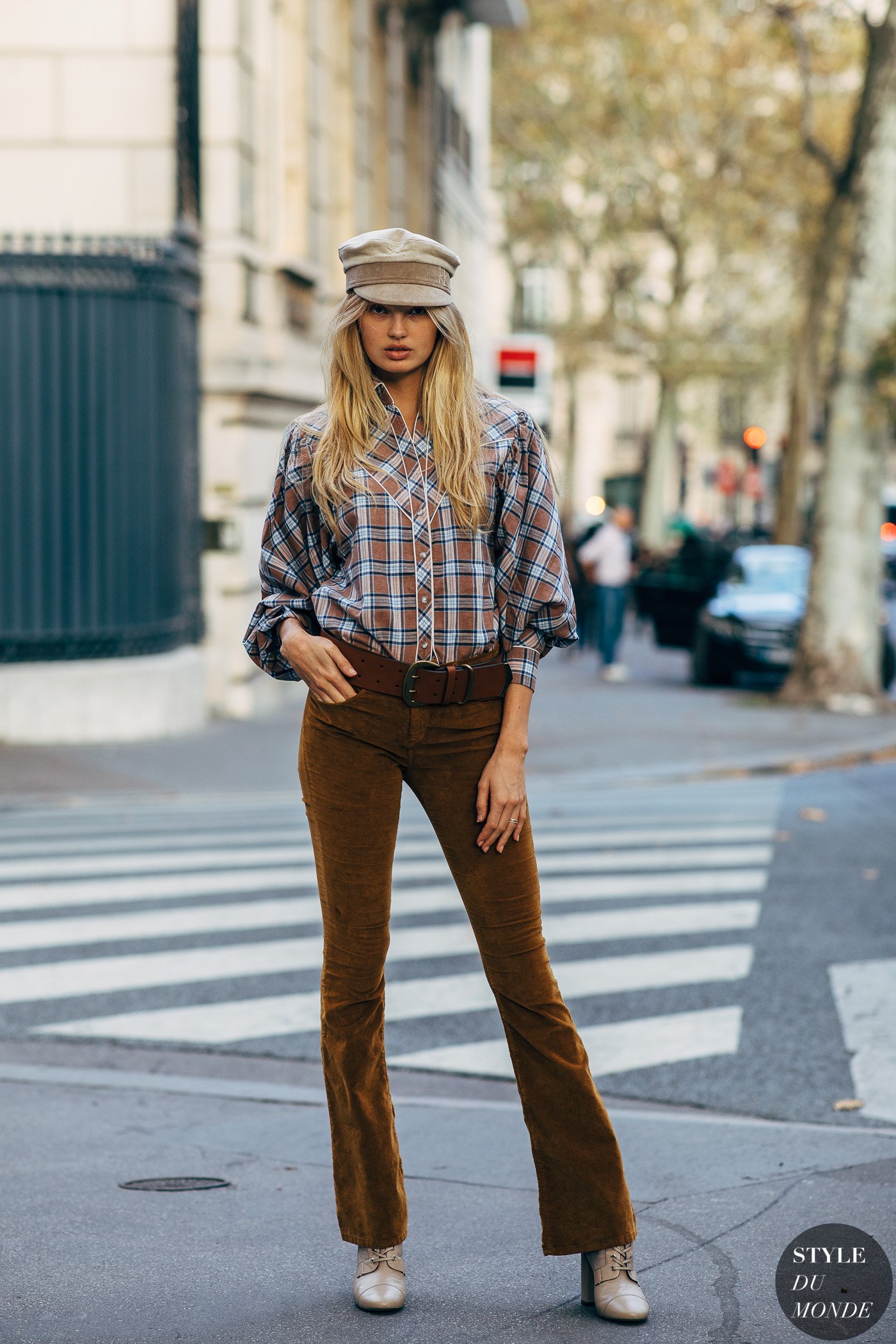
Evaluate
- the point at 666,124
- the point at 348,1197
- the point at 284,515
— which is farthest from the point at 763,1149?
the point at 666,124

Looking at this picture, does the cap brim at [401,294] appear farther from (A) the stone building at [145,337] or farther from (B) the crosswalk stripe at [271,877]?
(A) the stone building at [145,337]

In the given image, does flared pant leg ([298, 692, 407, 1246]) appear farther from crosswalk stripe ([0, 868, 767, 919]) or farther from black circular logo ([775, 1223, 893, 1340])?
crosswalk stripe ([0, 868, 767, 919])

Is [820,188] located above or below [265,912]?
above

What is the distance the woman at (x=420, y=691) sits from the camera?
3.19 m

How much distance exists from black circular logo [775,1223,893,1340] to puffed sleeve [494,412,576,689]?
1.21m

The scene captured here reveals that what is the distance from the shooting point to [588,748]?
13344 millimetres

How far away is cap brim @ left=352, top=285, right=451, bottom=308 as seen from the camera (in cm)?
319

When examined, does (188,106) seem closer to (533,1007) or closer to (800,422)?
(533,1007)

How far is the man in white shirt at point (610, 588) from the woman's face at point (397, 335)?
1624cm

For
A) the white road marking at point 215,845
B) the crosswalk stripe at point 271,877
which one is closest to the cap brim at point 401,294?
the crosswalk stripe at point 271,877

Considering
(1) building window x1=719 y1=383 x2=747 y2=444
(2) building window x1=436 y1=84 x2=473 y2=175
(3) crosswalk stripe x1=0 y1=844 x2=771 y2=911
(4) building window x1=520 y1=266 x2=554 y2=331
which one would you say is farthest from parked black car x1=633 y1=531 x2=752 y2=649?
(4) building window x1=520 y1=266 x2=554 y2=331

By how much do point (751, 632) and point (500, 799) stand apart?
1531 centimetres

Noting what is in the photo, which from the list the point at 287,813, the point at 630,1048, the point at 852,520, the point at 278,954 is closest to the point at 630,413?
the point at 852,520

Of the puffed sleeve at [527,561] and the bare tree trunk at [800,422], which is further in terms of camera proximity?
the bare tree trunk at [800,422]
